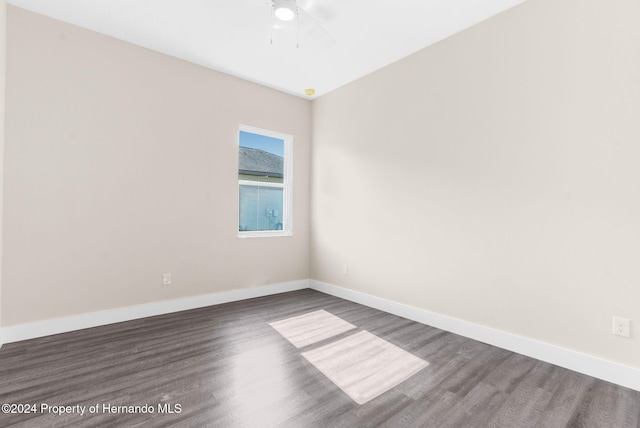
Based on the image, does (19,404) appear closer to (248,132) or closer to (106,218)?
(106,218)

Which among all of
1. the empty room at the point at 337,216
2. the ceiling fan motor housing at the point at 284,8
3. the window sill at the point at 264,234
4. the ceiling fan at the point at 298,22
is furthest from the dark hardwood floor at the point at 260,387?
the ceiling fan motor housing at the point at 284,8

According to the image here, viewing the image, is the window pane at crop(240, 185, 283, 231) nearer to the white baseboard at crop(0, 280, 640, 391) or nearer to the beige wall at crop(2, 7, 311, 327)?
the beige wall at crop(2, 7, 311, 327)

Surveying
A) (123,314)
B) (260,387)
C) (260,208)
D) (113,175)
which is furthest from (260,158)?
(260,387)

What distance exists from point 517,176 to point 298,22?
7.28ft

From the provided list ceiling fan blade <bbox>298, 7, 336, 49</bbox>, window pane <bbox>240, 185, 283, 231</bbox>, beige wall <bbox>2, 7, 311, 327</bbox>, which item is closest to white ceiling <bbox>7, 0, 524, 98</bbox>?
ceiling fan blade <bbox>298, 7, 336, 49</bbox>

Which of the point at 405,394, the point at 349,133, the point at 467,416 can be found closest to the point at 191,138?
the point at 349,133

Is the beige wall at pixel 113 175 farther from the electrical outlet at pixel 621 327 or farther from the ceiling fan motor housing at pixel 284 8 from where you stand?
the electrical outlet at pixel 621 327

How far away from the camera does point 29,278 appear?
2.62 meters

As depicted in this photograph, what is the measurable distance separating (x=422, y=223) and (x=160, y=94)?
10.1 ft

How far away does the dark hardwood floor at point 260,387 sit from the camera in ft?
5.34

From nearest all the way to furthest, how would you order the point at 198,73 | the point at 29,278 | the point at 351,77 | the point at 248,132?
the point at 29,278 < the point at 198,73 < the point at 351,77 < the point at 248,132

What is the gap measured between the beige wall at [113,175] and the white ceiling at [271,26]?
25 cm

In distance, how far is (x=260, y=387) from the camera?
1.91 m

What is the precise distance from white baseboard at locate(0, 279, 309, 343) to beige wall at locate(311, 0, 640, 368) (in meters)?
1.48
